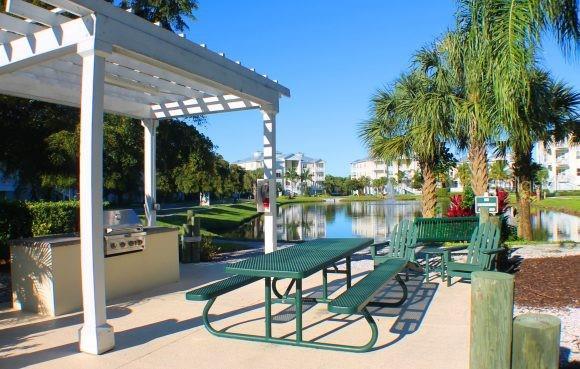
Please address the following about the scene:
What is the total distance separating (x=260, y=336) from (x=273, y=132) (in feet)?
14.0

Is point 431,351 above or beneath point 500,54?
beneath

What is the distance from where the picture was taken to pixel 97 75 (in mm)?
4480

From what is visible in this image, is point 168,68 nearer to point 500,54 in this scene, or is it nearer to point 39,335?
point 39,335

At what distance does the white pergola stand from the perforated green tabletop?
1305 mm

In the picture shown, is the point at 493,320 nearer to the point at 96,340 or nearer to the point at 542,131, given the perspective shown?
the point at 96,340

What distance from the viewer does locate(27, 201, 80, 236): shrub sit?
1130 cm

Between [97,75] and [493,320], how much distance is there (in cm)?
379

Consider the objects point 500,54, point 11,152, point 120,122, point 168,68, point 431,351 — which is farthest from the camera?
point 120,122

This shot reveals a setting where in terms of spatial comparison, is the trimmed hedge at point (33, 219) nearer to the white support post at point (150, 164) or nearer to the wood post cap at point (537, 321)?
the white support post at point (150, 164)

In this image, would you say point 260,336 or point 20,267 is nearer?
point 260,336

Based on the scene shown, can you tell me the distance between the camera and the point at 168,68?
564 centimetres

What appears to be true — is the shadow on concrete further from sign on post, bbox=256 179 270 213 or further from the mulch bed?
sign on post, bbox=256 179 270 213

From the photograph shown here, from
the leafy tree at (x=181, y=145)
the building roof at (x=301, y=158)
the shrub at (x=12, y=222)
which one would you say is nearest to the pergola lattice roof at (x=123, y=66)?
the shrub at (x=12, y=222)

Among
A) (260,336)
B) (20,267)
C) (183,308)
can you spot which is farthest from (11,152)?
(260,336)
